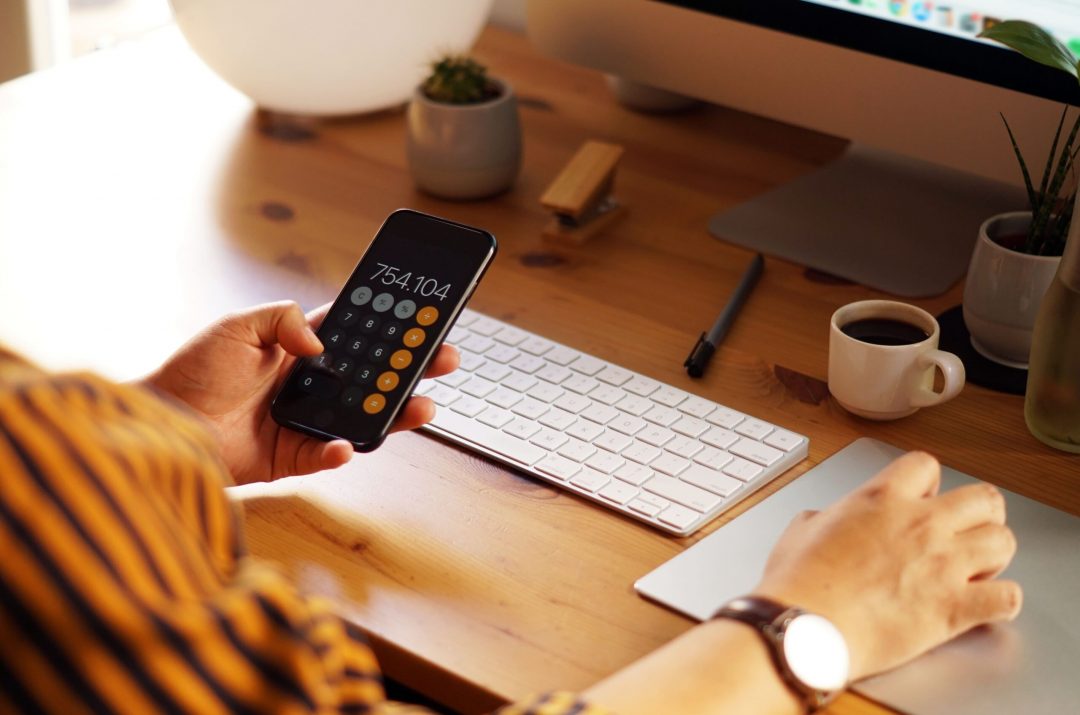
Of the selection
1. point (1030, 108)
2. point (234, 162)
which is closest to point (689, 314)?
point (1030, 108)

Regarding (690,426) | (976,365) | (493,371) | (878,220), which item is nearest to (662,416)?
(690,426)

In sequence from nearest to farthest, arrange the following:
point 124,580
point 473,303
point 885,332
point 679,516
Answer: point 124,580 < point 679,516 < point 885,332 < point 473,303

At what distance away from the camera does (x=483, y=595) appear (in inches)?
25.6

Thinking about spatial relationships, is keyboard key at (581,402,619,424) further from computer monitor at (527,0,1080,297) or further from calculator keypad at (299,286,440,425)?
computer monitor at (527,0,1080,297)

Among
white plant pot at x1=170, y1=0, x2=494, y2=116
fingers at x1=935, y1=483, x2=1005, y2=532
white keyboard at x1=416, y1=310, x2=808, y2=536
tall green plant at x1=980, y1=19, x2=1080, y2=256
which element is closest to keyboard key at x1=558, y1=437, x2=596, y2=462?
white keyboard at x1=416, y1=310, x2=808, y2=536

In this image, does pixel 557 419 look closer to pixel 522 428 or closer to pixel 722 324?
pixel 522 428

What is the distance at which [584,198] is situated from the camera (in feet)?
3.25

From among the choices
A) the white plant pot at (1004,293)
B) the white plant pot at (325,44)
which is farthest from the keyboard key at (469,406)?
the white plant pot at (325,44)

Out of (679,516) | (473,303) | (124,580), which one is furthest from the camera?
(473,303)

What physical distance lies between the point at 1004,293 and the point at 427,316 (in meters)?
0.38

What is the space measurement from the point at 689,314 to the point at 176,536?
0.57 m

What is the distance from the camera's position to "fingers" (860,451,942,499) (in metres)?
0.64

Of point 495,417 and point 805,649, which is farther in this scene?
point 495,417

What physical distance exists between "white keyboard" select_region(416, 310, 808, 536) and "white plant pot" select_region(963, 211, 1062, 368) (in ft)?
0.58
